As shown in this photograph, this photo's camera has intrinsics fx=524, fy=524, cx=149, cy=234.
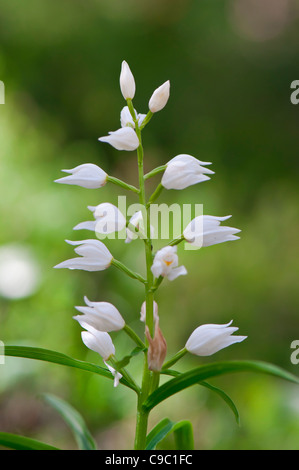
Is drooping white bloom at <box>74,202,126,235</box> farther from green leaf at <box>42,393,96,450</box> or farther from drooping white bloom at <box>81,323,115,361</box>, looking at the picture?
green leaf at <box>42,393,96,450</box>

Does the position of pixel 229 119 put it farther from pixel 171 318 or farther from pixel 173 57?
pixel 171 318

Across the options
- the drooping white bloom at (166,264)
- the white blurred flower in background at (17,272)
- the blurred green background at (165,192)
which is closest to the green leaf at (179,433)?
the drooping white bloom at (166,264)

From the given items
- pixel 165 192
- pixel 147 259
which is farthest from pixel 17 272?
pixel 165 192

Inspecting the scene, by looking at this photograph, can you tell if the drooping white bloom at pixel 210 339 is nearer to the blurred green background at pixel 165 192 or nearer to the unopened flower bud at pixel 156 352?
the unopened flower bud at pixel 156 352

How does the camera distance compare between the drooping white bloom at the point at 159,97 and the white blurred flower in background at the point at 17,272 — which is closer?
the drooping white bloom at the point at 159,97

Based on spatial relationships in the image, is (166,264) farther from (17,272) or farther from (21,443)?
(17,272)
